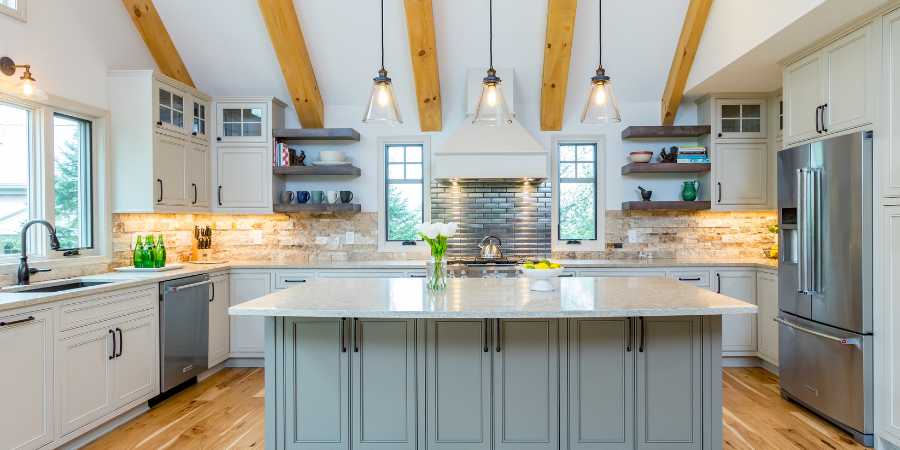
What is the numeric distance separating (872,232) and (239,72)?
5.17 meters

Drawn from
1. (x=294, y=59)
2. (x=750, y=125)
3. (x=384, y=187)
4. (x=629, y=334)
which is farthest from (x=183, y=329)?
(x=750, y=125)

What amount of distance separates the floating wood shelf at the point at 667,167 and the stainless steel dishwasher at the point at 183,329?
407 cm

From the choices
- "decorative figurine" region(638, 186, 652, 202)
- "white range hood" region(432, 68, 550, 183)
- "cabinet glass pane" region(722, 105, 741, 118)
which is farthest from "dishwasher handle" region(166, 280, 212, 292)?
"cabinet glass pane" region(722, 105, 741, 118)

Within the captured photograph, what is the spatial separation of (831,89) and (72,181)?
17.5ft

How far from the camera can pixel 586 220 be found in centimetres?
515

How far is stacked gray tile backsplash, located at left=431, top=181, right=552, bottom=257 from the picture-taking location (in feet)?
16.6

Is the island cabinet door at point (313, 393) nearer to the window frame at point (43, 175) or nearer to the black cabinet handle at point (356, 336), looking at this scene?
the black cabinet handle at point (356, 336)

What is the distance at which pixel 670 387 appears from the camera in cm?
245

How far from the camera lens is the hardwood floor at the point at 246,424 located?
2867mm

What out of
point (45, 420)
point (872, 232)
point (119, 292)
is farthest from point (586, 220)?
point (45, 420)

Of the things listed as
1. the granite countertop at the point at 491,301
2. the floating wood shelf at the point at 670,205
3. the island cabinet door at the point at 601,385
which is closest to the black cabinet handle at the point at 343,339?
the granite countertop at the point at 491,301

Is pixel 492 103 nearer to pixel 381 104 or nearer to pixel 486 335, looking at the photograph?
pixel 381 104

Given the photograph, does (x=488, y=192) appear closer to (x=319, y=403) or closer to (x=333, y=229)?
(x=333, y=229)

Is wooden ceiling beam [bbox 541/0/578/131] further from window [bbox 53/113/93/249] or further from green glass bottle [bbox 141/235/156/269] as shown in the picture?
window [bbox 53/113/93/249]
